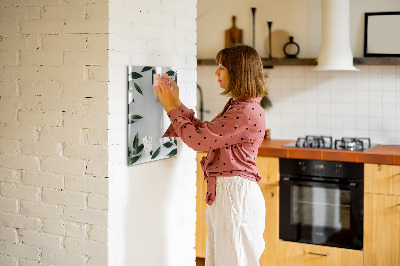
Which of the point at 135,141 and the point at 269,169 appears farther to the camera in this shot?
the point at 269,169

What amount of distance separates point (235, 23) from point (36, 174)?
272 centimetres

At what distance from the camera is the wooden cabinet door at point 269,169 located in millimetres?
4121

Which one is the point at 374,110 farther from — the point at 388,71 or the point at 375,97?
the point at 388,71

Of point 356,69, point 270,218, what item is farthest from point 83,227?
point 356,69

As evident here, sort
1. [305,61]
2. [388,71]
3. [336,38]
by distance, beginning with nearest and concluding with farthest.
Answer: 1. [336,38]
2. [388,71]
3. [305,61]

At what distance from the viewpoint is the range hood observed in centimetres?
421

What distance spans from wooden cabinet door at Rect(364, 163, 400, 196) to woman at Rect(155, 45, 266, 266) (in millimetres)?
1391

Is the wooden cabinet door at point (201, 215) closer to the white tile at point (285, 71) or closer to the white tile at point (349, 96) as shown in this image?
the white tile at point (285, 71)

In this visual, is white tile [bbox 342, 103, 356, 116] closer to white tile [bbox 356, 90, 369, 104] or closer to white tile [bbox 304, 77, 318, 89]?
white tile [bbox 356, 90, 369, 104]

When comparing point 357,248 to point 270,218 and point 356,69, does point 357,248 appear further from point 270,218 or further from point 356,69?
point 356,69

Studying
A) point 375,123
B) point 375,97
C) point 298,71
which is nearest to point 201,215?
point 298,71

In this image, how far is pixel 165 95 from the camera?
2697 mm

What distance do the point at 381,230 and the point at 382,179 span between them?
0.35 m

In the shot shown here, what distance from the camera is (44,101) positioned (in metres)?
2.60
